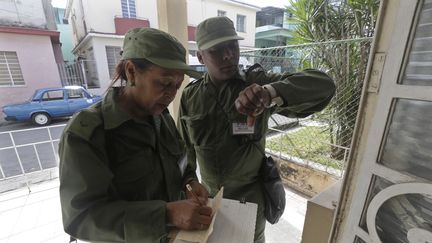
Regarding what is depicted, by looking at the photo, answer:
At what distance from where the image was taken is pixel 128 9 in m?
7.68

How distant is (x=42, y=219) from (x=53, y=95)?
16.5 feet

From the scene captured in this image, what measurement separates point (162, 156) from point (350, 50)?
2373 millimetres

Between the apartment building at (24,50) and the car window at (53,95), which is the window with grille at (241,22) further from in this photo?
the car window at (53,95)

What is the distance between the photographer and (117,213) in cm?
63

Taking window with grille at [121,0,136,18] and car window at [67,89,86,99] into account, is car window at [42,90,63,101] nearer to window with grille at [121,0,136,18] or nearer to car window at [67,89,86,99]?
car window at [67,89,86,99]

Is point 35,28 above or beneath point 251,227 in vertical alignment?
above

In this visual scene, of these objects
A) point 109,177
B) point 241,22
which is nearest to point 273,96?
point 109,177

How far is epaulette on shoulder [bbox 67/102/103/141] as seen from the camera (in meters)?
0.63

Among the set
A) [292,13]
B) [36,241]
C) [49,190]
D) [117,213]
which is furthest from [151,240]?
[292,13]

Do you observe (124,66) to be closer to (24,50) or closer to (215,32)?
(215,32)

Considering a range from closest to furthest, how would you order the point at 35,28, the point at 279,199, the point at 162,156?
the point at 162,156, the point at 279,199, the point at 35,28

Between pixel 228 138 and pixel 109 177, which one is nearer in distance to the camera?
pixel 109 177

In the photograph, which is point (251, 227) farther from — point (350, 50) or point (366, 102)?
point (350, 50)

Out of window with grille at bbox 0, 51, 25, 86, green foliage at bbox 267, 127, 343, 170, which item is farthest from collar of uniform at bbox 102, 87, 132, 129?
window with grille at bbox 0, 51, 25, 86
